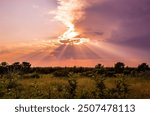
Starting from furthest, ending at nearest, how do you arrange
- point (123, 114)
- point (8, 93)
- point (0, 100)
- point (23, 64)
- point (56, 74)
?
point (56, 74), point (23, 64), point (8, 93), point (0, 100), point (123, 114)

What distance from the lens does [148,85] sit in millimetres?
17766

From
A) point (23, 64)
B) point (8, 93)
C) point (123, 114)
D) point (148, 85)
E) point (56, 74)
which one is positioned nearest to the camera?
point (123, 114)

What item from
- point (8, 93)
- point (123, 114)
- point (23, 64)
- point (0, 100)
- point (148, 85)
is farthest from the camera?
point (23, 64)

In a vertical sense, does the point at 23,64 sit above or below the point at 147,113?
above

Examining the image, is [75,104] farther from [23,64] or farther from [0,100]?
[23,64]

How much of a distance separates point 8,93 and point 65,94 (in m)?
1.84

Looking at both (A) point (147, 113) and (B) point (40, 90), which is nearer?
(A) point (147, 113)

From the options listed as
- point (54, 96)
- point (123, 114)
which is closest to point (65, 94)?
point (54, 96)

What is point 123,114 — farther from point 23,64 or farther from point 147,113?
point 23,64

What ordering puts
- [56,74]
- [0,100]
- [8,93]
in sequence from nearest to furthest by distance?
[0,100] < [8,93] < [56,74]

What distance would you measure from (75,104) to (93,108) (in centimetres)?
60

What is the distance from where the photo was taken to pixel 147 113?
12.9m

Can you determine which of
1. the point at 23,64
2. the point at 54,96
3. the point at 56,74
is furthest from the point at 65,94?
the point at 56,74

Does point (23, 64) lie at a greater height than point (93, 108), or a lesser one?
greater
